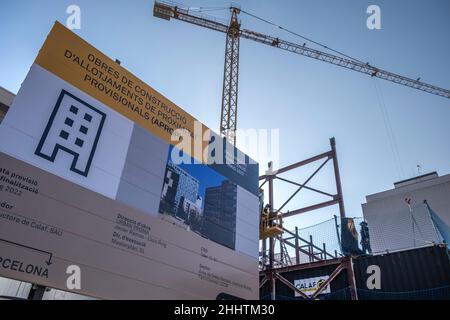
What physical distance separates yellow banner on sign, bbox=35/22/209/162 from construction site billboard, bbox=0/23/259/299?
34 millimetres

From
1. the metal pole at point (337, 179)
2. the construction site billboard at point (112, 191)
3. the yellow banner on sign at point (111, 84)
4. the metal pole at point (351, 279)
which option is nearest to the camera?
the construction site billboard at point (112, 191)

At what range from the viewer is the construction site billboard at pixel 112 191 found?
677 cm

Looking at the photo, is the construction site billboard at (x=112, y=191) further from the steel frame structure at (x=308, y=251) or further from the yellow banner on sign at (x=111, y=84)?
the steel frame structure at (x=308, y=251)

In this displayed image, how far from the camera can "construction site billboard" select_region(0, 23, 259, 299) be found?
266 inches

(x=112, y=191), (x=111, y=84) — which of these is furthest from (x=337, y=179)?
(x=112, y=191)

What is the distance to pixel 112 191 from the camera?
8.41 m

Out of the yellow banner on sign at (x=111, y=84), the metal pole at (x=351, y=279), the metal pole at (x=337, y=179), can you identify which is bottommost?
the metal pole at (x=351, y=279)

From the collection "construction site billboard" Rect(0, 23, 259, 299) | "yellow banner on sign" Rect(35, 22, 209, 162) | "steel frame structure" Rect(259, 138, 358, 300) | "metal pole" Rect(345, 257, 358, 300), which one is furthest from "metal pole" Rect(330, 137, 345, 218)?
"yellow banner on sign" Rect(35, 22, 209, 162)

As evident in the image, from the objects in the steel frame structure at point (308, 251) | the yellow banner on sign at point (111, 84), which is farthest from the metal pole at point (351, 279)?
the yellow banner on sign at point (111, 84)

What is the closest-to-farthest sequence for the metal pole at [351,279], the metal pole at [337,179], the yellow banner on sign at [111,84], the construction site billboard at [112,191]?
the construction site billboard at [112,191], the yellow banner on sign at [111,84], the metal pole at [351,279], the metal pole at [337,179]

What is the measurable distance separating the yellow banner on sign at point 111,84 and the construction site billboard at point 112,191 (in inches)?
1.4

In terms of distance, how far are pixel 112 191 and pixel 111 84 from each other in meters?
3.38
